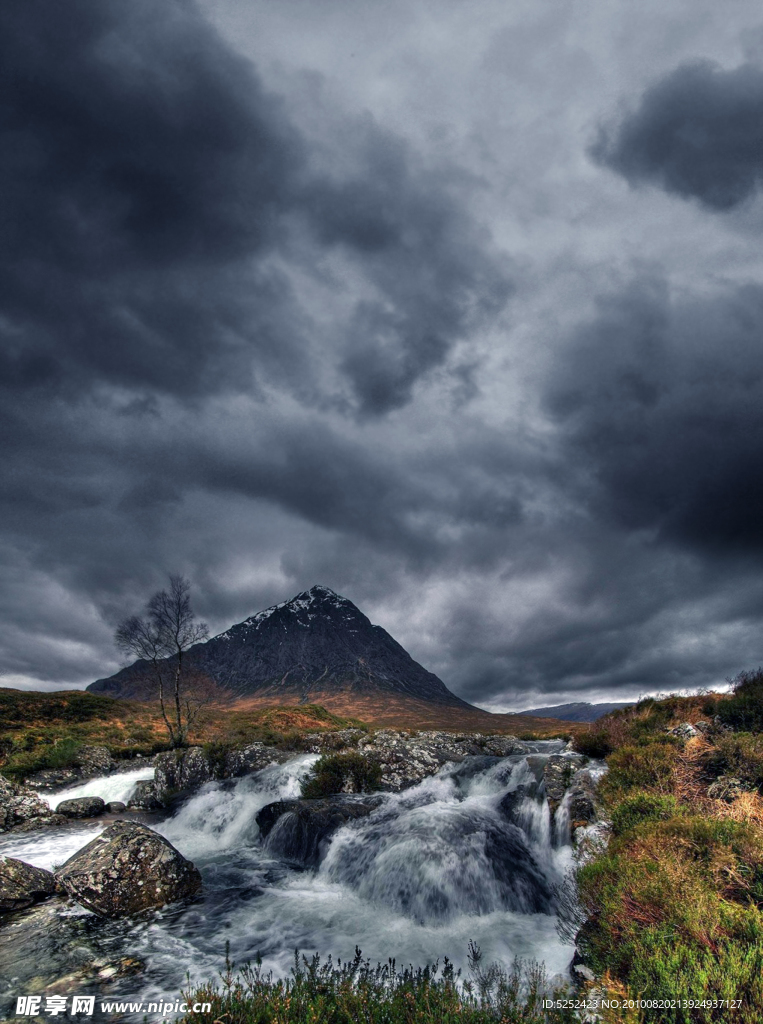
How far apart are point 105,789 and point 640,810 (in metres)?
27.5

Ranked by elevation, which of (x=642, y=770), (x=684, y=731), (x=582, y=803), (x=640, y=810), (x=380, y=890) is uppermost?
(x=684, y=731)

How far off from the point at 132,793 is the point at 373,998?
2402cm

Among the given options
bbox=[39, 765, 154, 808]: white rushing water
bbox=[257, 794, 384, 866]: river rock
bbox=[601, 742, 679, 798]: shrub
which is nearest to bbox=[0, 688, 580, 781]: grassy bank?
bbox=[39, 765, 154, 808]: white rushing water

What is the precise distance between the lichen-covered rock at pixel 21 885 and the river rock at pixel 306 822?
7.36 m

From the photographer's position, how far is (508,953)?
9.08 m

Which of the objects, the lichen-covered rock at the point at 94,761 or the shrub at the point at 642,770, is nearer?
the shrub at the point at 642,770

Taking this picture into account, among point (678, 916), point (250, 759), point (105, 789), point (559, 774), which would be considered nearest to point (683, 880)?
point (678, 916)

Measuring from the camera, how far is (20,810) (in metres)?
19.8

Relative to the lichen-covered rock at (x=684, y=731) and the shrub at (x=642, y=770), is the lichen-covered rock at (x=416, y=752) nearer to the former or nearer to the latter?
the shrub at (x=642, y=770)

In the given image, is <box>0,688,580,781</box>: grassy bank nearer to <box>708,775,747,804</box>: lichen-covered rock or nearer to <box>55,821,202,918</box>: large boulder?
<box>55,821,202,918</box>: large boulder

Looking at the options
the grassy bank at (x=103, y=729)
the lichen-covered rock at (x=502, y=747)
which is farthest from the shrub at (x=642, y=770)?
the grassy bank at (x=103, y=729)

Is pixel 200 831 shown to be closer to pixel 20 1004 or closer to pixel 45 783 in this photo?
pixel 45 783

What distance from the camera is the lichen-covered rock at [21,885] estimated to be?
1037 centimetres

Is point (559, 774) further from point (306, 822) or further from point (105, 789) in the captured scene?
point (105, 789)
